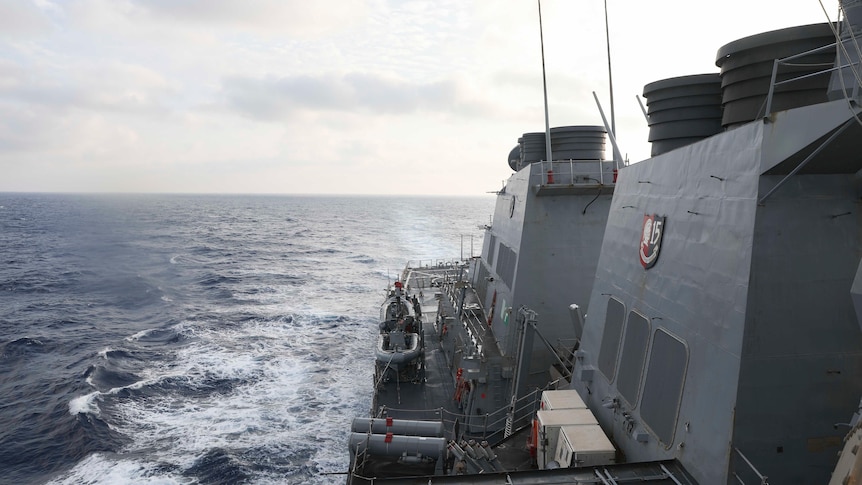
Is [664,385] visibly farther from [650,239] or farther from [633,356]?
[650,239]

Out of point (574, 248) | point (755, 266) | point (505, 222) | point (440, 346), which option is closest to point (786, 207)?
point (755, 266)

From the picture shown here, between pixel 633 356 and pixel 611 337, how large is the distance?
3.57 ft

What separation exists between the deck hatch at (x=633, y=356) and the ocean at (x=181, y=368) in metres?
5.19

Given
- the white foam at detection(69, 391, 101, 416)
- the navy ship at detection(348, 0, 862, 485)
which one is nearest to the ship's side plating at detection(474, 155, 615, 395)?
the navy ship at detection(348, 0, 862, 485)

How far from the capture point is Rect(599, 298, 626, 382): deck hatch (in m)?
9.84

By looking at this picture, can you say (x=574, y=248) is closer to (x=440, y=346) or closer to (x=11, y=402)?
(x=440, y=346)

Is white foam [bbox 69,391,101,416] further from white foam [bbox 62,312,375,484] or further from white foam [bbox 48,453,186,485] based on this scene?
white foam [bbox 48,453,186,485]

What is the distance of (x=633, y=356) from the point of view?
29.8 feet

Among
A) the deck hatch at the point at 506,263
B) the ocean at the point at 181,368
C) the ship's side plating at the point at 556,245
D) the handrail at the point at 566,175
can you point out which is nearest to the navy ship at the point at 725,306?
the ocean at the point at 181,368

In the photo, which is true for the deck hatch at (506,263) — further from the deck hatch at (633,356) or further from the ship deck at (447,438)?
the deck hatch at (633,356)

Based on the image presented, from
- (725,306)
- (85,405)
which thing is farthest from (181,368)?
(725,306)

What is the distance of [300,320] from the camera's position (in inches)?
1526

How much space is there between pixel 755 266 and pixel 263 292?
46700 millimetres

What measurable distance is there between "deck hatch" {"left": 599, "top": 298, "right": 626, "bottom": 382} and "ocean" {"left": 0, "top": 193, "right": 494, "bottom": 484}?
17.8ft
